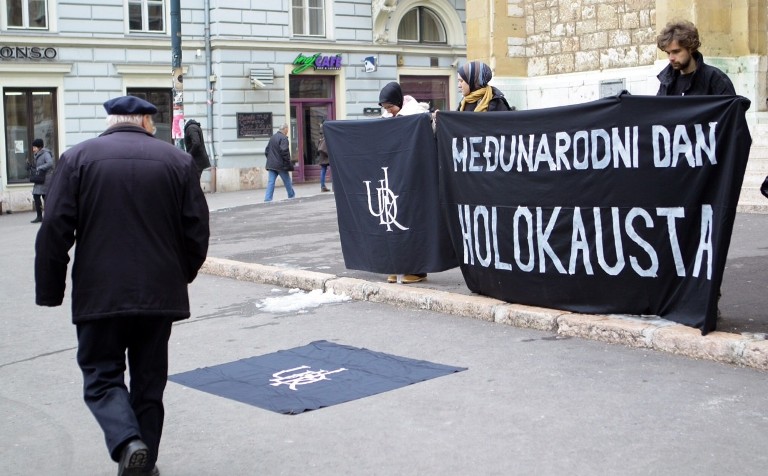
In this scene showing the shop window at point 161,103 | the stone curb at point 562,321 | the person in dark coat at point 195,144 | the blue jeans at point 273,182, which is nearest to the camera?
the stone curb at point 562,321

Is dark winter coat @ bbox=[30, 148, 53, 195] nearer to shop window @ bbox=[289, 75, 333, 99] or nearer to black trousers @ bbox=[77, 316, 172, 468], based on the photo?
shop window @ bbox=[289, 75, 333, 99]

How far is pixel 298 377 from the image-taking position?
6.67m

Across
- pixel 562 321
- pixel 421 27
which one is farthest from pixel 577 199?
pixel 421 27

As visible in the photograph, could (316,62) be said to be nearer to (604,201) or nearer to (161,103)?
(161,103)

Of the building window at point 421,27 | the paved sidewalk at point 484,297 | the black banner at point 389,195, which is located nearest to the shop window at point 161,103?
the building window at point 421,27

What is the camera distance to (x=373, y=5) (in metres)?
31.4

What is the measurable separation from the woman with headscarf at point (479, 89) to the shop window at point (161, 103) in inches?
799

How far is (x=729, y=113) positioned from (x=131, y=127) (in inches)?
147

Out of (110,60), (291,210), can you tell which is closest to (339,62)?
(110,60)

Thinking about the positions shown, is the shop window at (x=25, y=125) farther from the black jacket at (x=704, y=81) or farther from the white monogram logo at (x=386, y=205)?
the black jacket at (x=704, y=81)

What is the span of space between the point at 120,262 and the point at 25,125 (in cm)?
2354

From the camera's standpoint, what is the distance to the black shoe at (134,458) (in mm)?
4355

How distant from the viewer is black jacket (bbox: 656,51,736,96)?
7.12 m

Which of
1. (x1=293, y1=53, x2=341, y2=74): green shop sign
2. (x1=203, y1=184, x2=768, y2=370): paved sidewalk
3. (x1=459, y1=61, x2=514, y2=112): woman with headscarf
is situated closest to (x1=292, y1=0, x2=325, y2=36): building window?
(x1=293, y1=53, x2=341, y2=74): green shop sign
